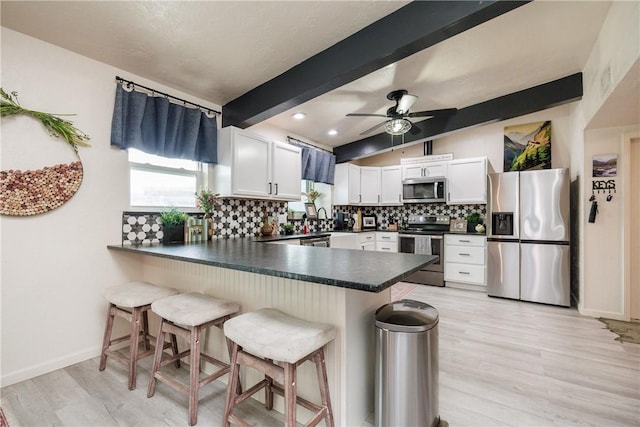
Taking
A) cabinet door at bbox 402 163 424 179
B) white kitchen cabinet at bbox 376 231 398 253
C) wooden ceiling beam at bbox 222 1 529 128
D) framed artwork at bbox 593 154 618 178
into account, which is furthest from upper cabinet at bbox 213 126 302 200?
framed artwork at bbox 593 154 618 178

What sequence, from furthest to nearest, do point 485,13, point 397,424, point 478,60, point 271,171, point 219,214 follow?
point 271,171, point 219,214, point 478,60, point 485,13, point 397,424

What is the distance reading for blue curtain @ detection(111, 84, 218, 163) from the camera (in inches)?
94.2

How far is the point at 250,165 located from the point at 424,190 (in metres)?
3.04

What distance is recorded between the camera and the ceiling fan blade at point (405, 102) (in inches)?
121

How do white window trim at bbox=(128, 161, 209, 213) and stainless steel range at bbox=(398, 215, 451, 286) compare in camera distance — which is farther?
stainless steel range at bbox=(398, 215, 451, 286)

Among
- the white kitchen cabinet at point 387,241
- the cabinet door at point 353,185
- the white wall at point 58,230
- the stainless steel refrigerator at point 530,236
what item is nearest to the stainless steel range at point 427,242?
the white kitchen cabinet at point 387,241

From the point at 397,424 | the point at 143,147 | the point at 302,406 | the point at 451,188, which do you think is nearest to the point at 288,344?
the point at 302,406

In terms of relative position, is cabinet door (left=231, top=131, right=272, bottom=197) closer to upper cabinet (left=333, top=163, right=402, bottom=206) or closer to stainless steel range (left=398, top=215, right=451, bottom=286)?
upper cabinet (left=333, top=163, right=402, bottom=206)

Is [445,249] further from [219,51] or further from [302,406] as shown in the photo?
[219,51]

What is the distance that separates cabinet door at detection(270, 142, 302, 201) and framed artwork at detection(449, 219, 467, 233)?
261cm

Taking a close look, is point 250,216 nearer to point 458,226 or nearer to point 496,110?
point 458,226

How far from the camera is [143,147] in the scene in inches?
98.7

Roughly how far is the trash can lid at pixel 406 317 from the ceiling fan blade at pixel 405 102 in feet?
7.63

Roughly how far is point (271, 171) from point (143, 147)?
1.36 metres
